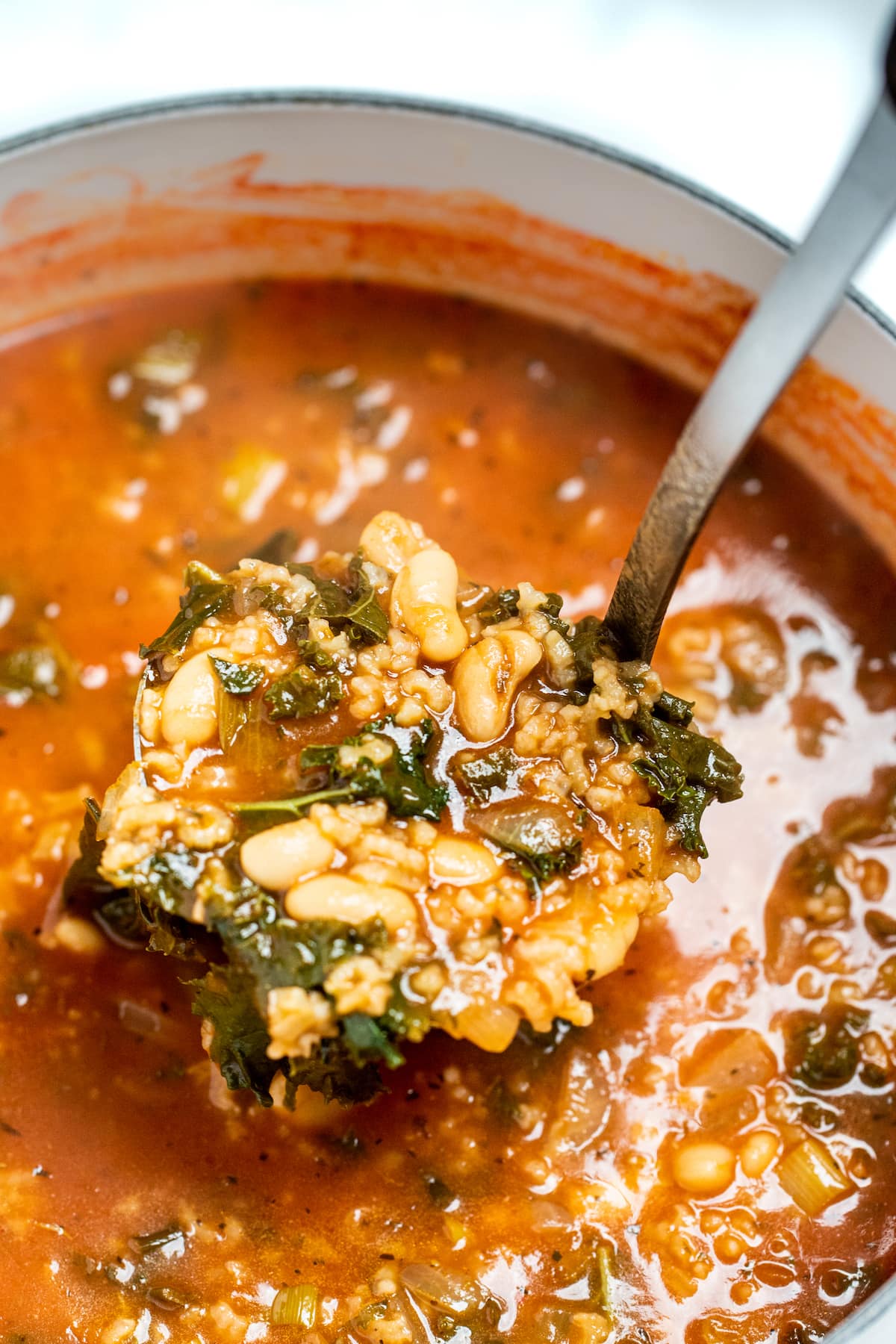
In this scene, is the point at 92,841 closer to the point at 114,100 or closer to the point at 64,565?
the point at 64,565

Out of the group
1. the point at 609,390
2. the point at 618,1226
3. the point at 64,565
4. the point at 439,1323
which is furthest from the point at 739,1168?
the point at 64,565

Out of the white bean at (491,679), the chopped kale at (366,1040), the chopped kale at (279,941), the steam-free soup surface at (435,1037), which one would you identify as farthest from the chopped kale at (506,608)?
the chopped kale at (366,1040)

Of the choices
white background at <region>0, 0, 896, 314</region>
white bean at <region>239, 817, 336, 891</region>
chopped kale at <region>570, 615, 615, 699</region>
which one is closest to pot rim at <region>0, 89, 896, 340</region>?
white background at <region>0, 0, 896, 314</region>

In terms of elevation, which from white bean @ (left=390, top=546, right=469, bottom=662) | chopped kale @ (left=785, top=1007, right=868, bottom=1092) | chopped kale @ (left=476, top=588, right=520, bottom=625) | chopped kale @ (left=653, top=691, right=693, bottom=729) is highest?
chopped kale @ (left=653, top=691, right=693, bottom=729)

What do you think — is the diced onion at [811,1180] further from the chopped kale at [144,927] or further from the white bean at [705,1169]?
the chopped kale at [144,927]

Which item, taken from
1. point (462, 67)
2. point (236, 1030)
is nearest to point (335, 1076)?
point (236, 1030)

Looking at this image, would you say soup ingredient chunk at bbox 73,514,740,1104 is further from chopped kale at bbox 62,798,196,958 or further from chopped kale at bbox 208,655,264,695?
chopped kale at bbox 62,798,196,958
